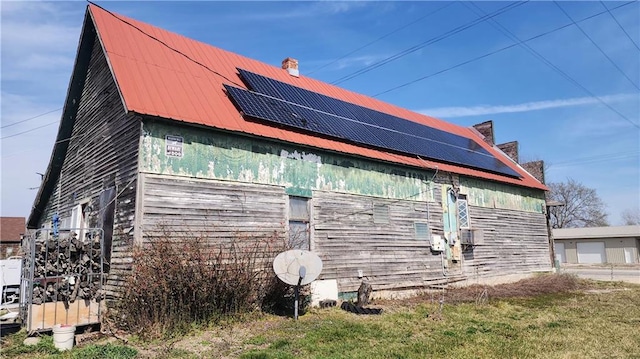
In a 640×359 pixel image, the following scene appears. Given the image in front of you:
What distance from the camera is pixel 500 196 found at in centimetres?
2000

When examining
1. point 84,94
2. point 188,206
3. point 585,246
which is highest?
point 84,94

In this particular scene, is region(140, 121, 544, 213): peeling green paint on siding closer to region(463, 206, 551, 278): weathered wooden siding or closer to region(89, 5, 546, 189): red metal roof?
region(89, 5, 546, 189): red metal roof

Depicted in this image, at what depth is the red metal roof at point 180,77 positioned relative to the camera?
10.5m

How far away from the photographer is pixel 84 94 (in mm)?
14227

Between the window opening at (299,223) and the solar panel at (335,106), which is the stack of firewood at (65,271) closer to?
the window opening at (299,223)

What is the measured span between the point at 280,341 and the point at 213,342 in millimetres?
1242

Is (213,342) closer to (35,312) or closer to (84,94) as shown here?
(35,312)

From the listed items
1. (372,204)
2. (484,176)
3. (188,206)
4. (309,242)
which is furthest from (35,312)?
(484,176)

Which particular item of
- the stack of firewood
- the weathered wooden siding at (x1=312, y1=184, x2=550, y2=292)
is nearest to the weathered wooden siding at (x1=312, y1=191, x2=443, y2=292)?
the weathered wooden siding at (x1=312, y1=184, x2=550, y2=292)

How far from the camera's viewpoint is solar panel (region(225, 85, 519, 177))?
1248cm

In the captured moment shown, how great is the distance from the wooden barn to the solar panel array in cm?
7

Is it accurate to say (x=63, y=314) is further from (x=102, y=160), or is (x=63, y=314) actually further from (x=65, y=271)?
(x=102, y=160)

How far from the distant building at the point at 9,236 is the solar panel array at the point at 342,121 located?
137 ft

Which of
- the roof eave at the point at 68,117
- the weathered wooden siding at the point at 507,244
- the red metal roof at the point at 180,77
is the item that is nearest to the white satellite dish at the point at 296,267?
the red metal roof at the point at 180,77
